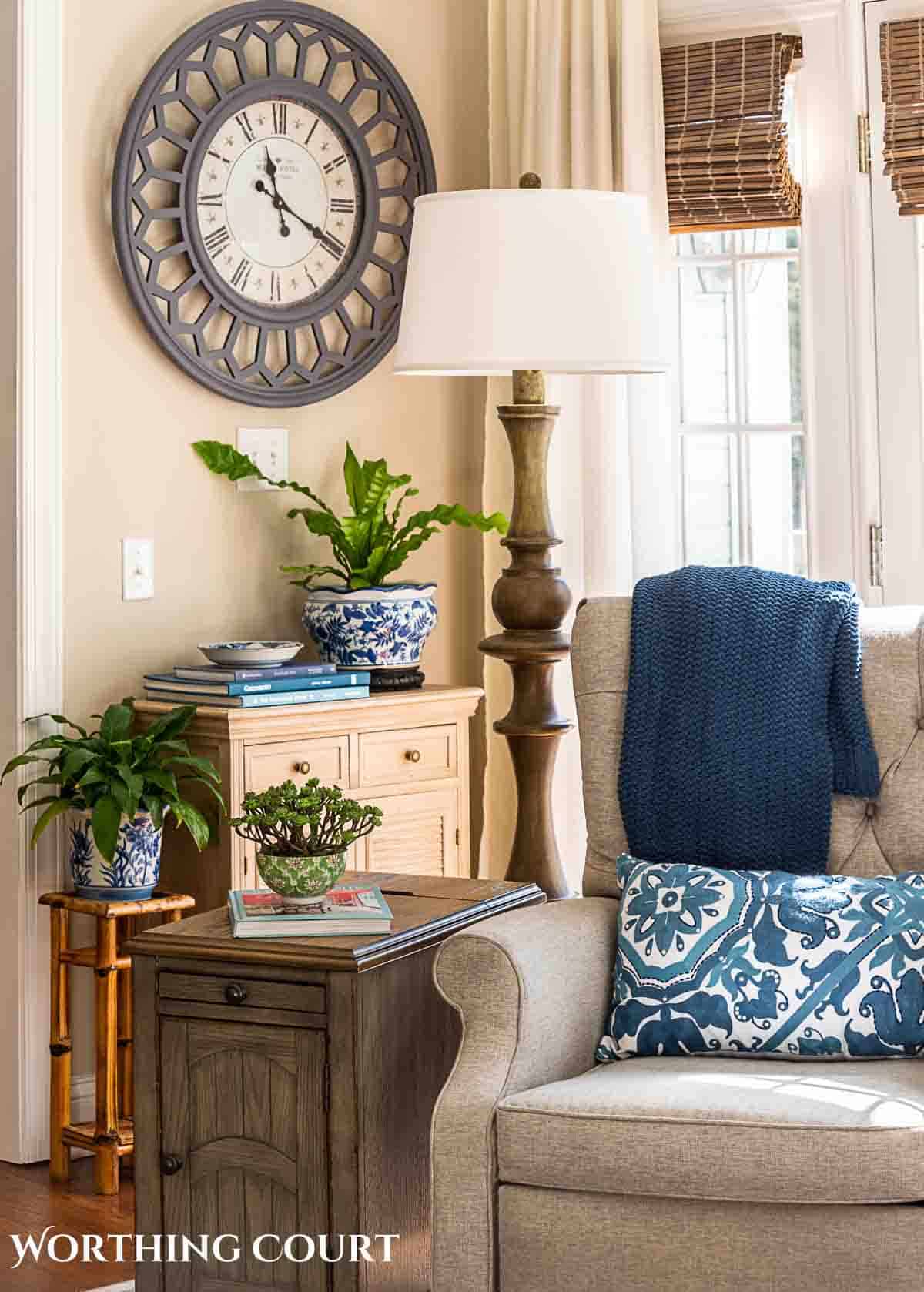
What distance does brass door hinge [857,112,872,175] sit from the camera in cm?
360

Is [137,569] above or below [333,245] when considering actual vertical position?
below

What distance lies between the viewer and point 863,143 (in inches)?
142

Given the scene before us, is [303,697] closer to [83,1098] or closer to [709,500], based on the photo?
[83,1098]

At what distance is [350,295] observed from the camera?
3.79m

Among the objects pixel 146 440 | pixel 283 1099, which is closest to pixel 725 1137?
pixel 283 1099

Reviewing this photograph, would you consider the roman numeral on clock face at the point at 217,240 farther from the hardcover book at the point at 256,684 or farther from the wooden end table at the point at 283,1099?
the wooden end table at the point at 283,1099

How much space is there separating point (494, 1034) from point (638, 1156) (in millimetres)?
259

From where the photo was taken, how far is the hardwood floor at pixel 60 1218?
271cm

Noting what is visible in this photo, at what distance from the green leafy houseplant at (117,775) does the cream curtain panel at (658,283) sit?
101 centimetres

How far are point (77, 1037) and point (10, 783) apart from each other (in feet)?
1.68

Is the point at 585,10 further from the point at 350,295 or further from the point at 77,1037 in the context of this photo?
the point at 77,1037

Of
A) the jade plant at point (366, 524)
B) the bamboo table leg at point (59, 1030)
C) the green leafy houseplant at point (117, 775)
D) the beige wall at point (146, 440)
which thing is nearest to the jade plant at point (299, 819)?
the green leafy houseplant at point (117, 775)

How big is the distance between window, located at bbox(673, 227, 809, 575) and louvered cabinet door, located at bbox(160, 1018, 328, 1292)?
186 centimetres

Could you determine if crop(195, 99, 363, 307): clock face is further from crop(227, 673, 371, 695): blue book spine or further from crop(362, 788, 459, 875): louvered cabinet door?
crop(362, 788, 459, 875): louvered cabinet door
